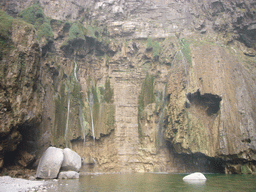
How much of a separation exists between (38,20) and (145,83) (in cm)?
1830

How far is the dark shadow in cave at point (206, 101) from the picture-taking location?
30266 millimetres

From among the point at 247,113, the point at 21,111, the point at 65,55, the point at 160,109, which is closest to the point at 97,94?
the point at 65,55

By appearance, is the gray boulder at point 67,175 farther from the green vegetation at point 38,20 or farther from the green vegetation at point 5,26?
the green vegetation at point 38,20

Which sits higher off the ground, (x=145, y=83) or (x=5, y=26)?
(x=5, y=26)

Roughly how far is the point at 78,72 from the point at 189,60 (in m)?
17.0

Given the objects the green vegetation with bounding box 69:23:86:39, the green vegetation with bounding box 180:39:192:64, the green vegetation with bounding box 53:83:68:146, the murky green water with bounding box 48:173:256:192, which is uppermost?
the green vegetation with bounding box 69:23:86:39

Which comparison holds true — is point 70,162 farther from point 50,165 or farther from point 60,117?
point 60,117

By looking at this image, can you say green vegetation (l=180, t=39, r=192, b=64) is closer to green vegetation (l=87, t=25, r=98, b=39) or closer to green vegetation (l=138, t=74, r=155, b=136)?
green vegetation (l=138, t=74, r=155, b=136)

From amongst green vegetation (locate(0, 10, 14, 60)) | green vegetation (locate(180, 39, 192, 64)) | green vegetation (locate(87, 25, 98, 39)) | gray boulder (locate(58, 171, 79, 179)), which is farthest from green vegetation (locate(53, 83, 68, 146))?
green vegetation (locate(180, 39, 192, 64))

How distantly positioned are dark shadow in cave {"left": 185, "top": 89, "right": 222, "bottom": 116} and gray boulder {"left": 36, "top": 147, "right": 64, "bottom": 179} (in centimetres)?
1835

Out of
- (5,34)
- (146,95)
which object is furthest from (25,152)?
(146,95)

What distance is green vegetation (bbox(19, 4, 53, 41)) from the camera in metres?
30.4

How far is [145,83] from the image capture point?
37.4 metres

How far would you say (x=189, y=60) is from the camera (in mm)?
33688
